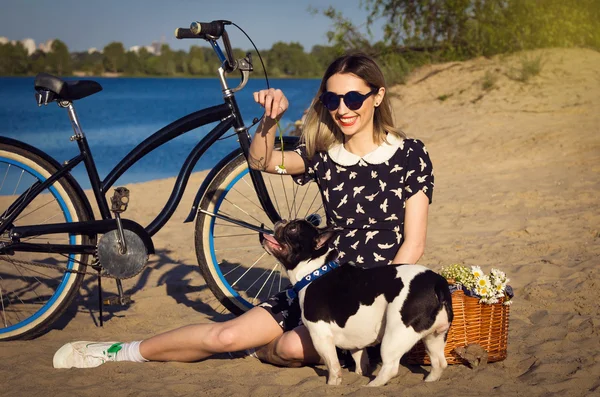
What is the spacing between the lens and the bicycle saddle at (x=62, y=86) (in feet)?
12.1

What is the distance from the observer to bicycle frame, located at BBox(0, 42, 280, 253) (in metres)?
3.64

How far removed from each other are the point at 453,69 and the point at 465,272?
415 inches

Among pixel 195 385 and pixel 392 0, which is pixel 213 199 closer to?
pixel 195 385

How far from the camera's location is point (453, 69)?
13102mm

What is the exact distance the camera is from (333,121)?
3.50 m

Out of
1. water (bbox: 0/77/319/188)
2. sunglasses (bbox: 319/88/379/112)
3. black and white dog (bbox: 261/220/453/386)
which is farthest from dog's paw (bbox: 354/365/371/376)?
water (bbox: 0/77/319/188)

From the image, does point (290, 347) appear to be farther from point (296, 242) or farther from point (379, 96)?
point (379, 96)

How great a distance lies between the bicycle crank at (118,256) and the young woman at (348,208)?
427mm

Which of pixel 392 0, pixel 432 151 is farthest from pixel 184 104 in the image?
pixel 432 151

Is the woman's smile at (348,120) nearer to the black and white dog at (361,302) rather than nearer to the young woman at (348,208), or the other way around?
the young woman at (348,208)

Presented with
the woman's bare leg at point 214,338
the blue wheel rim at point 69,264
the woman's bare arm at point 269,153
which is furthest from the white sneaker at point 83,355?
the woman's bare arm at point 269,153

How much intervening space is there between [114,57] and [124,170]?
33845 mm

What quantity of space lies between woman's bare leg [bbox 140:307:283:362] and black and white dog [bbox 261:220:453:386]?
14.0 inches

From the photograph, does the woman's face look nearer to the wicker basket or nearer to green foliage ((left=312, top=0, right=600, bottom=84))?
the wicker basket
